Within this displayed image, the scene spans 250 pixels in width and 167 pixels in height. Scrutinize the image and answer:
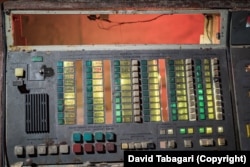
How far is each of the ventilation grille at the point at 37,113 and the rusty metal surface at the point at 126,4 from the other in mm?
428

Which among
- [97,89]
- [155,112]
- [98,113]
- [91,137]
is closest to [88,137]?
[91,137]

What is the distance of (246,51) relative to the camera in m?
1.62

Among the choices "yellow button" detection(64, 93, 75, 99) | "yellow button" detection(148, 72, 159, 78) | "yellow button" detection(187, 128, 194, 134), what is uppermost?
"yellow button" detection(148, 72, 159, 78)

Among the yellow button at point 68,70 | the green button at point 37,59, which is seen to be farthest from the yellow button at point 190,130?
the green button at point 37,59

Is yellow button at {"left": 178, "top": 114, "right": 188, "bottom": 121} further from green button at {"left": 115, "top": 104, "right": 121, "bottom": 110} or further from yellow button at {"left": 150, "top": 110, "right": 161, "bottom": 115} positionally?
green button at {"left": 115, "top": 104, "right": 121, "bottom": 110}

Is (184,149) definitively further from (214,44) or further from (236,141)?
(214,44)

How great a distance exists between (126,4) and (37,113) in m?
0.66

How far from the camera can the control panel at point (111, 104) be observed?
58.2 inches

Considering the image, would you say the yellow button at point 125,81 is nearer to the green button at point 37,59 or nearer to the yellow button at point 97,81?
the yellow button at point 97,81

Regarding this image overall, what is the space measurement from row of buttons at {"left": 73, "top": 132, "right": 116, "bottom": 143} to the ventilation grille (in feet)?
0.45

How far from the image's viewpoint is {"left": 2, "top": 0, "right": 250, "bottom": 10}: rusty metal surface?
1562 mm

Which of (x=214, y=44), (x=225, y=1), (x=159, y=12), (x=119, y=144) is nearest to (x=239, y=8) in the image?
(x=225, y=1)

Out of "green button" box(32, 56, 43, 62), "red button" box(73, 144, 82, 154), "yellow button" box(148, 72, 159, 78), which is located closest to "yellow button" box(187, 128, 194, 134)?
"yellow button" box(148, 72, 159, 78)

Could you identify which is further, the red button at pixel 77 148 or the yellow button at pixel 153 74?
the yellow button at pixel 153 74
